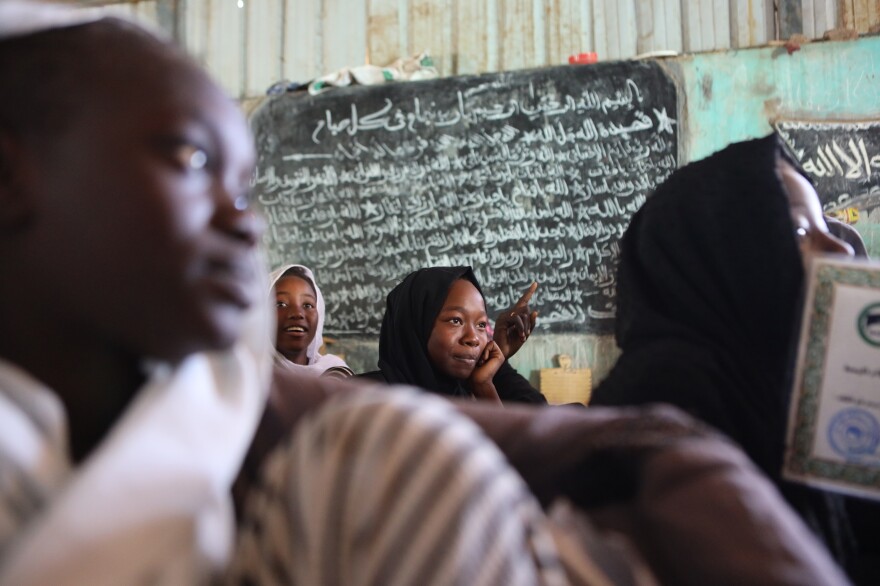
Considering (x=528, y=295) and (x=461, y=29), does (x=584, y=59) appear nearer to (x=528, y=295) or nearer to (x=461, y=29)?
(x=461, y=29)

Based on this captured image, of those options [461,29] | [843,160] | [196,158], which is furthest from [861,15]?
[196,158]

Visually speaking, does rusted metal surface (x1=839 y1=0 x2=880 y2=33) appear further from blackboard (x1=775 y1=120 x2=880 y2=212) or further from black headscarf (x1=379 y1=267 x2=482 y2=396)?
black headscarf (x1=379 y1=267 x2=482 y2=396)

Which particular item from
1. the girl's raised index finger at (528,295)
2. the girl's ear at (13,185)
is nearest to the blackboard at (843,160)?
the girl's raised index finger at (528,295)

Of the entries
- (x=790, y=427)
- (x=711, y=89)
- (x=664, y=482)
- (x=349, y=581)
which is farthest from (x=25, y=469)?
(x=711, y=89)

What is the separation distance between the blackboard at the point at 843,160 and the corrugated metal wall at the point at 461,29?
0.51m

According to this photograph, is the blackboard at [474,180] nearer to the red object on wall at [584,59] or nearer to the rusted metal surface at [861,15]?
the red object on wall at [584,59]

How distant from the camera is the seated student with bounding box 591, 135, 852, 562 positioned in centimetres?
94

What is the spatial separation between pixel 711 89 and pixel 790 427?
7.59 feet

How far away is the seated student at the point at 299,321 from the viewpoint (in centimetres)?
265

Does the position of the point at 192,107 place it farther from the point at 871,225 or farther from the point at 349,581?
the point at 871,225

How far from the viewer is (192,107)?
0.57 m

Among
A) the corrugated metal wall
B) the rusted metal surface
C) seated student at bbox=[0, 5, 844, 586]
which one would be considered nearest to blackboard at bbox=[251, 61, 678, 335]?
the corrugated metal wall

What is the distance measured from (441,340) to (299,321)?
2.01 ft

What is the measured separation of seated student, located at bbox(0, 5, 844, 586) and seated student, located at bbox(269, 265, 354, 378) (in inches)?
78.3
